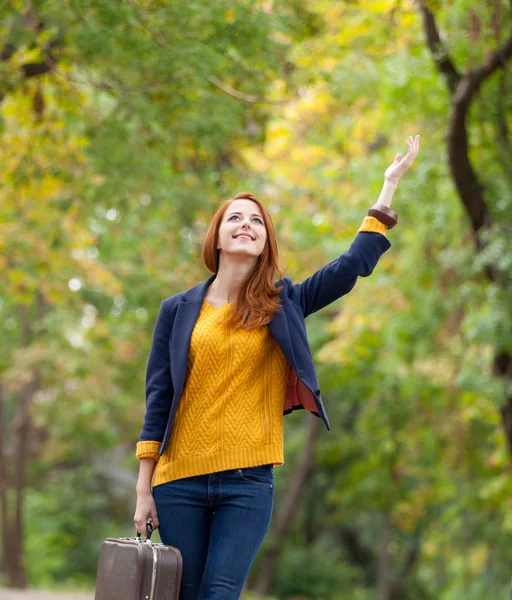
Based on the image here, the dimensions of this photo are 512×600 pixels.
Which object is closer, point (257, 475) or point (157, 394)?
point (257, 475)

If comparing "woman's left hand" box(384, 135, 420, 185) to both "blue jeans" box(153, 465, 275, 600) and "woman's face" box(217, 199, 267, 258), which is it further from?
"blue jeans" box(153, 465, 275, 600)

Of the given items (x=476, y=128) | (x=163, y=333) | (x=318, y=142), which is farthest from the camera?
(x=318, y=142)

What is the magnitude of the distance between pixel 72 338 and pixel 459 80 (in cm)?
861

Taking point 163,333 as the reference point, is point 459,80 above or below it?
above

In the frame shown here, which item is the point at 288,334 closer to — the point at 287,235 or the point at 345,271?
the point at 345,271

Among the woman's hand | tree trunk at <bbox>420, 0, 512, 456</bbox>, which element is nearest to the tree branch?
tree trunk at <bbox>420, 0, 512, 456</bbox>

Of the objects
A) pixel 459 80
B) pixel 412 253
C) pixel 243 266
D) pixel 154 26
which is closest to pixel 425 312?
pixel 412 253

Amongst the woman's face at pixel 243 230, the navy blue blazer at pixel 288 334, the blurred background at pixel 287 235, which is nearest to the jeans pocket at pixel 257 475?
the navy blue blazer at pixel 288 334

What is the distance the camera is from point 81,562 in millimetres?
23125

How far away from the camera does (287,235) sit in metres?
15.8

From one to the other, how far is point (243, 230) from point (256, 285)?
0.70ft

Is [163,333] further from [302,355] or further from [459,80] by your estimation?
[459,80]

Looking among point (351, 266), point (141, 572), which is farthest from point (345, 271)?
point (141, 572)

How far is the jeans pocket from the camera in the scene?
364 centimetres
